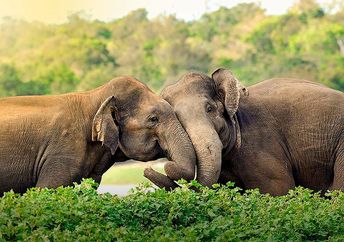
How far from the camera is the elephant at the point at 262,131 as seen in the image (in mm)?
11047

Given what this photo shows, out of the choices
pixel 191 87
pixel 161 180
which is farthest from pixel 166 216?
pixel 191 87

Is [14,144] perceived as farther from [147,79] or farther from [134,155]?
[147,79]

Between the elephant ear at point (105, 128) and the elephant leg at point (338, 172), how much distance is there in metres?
2.01

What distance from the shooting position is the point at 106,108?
11.1 meters

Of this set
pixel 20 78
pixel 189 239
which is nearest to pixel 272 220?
pixel 189 239

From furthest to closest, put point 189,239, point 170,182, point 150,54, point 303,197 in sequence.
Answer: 1. point 150,54
2. point 170,182
3. point 303,197
4. point 189,239

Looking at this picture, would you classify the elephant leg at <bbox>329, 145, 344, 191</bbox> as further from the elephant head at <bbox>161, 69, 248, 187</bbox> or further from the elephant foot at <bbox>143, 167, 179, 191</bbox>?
the elephant foot at <bbox>143, 167, 179, 191</bbox>

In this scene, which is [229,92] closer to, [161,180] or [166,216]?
[161,180]

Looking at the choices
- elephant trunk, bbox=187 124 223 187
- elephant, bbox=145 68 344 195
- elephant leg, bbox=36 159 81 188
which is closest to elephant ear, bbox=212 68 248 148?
elephant, bbox=145 68 344 195

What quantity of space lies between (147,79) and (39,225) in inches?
1477

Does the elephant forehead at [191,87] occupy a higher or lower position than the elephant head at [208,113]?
higher

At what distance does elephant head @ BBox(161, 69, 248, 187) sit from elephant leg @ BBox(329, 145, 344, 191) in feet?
3.12

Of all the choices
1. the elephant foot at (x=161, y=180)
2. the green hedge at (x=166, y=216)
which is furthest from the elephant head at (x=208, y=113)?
the green hedge at (x=166, y=216)

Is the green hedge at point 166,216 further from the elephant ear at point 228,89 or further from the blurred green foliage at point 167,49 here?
the blurred green foliage at point 167,49
